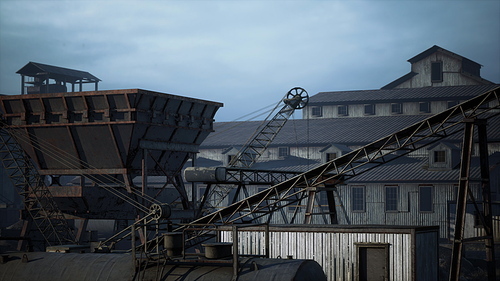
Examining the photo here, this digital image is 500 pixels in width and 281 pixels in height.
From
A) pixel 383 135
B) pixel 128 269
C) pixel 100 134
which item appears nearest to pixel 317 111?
pixel 383 135

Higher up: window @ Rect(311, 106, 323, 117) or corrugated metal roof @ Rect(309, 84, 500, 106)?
corrugated metal roof @ Rect(309, 84, 500, 106)

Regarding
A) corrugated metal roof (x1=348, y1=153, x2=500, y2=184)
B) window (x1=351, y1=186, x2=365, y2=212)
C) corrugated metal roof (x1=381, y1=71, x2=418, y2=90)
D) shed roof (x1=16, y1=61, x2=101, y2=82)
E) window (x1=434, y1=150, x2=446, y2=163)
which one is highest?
shed roof (x1=16, y1=61, x2=101, y2=82)

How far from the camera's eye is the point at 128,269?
16.1 meters

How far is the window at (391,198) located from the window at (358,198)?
206 centimetres

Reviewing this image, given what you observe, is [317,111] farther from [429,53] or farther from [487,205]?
[487,205]

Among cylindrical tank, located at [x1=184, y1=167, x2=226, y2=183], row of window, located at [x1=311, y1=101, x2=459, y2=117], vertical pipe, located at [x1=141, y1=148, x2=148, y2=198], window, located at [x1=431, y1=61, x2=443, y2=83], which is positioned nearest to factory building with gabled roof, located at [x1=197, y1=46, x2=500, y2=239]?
row of window, located at [x1=311, y1=101, x2=459, y2=117]

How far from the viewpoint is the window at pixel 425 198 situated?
51.1m

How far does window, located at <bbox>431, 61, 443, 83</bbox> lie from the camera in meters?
75.5

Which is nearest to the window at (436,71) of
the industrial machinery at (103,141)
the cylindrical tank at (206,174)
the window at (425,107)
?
the window at (425,107)

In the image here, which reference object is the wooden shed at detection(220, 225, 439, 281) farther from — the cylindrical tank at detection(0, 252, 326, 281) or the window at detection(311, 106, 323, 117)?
the window at detection(311, 106, 323, 117)

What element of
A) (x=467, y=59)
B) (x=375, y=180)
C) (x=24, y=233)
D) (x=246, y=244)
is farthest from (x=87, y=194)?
(x=467, y=59)

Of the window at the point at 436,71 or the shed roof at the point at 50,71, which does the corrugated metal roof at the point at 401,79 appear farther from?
the shed roof at the point at 50,71

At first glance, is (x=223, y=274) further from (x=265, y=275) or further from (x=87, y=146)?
(x=87, y=146)

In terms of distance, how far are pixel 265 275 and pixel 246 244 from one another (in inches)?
399
